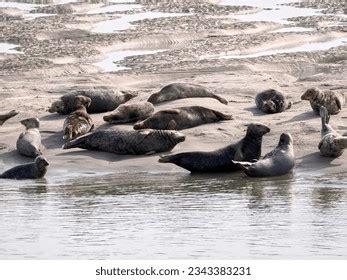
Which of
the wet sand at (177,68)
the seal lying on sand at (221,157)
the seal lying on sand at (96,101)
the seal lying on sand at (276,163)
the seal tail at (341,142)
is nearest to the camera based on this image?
the seal lying on sand at (276,163)

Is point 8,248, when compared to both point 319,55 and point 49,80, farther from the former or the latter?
point 319,55

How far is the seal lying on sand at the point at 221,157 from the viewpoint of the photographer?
1177 centimetres

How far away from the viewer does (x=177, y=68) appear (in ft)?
62.8

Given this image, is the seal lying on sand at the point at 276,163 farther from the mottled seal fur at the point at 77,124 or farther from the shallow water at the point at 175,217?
the mottled seal fur at the point at 77,124

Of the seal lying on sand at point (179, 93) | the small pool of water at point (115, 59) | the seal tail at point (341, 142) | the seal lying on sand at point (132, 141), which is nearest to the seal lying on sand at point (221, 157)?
the seal lying on sand at point (132, 141)

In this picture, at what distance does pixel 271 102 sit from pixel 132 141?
2.41 metres

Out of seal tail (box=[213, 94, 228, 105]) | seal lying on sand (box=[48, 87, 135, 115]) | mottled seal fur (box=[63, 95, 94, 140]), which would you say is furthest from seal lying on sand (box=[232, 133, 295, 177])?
seal lying on sand (box=[48, 87, 135, 115])

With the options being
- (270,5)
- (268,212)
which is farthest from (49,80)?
(270,5)

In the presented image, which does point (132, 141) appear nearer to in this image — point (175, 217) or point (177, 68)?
point (175, 217)

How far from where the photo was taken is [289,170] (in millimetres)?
11695

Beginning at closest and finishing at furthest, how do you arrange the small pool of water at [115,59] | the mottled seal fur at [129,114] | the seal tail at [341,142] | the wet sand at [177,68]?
the seal tail at [341,142] → the wet sand at [177,68] → the mottled seal fur at [129,114] → the small pool of water at [115,59]

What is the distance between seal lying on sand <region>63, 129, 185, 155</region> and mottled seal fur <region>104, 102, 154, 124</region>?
963 millimetres

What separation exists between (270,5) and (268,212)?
20.9 m

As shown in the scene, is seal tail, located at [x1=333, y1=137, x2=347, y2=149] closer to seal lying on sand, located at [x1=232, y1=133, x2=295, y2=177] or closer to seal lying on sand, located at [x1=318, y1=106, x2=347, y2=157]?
seal lying on sand, located at [x1=318, y1=106, x2=347, y2=157]
